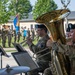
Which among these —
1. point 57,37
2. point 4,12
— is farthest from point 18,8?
point 57,37

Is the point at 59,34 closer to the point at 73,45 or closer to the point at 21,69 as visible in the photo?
the point at 73,45

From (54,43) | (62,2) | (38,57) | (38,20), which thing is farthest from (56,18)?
(62,2)

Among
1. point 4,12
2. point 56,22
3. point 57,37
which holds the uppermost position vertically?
point 56,22

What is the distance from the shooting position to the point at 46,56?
6.26m

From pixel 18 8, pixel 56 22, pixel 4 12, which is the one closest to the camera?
pixel 56 22

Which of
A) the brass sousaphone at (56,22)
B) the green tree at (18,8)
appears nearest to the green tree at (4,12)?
the green tree at (18,8)

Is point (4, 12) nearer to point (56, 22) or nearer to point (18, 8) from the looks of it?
point (18, 8)

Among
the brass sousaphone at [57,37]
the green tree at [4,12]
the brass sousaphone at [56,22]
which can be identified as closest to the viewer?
the brass sousaphone at [57,37]

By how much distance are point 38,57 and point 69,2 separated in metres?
34.6

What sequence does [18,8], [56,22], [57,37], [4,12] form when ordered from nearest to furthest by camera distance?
[57,37] < [56,22] < [4,12] < [18,8]

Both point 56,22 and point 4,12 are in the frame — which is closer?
point 56,22

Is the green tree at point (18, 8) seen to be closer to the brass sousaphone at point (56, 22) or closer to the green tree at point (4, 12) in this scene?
the green tree at point (4, 12)

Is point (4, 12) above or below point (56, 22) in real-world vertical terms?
below

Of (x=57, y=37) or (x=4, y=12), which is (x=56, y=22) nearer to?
(x=57, y=37)
